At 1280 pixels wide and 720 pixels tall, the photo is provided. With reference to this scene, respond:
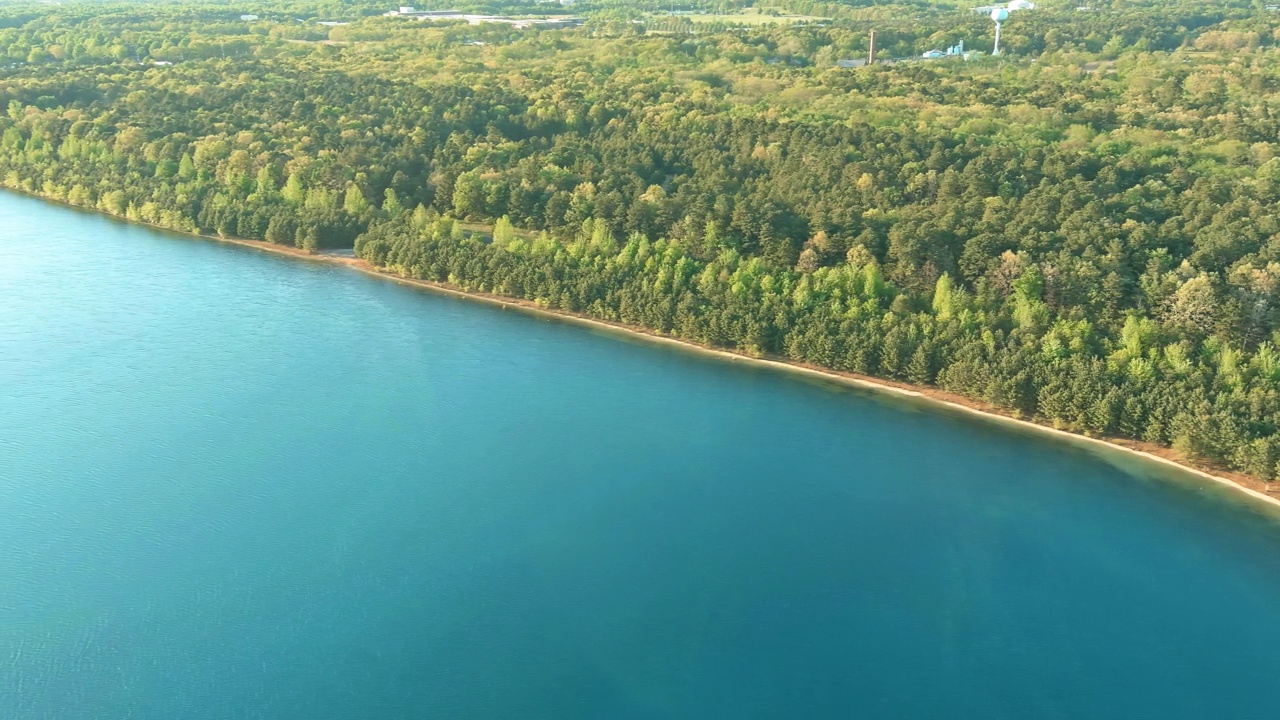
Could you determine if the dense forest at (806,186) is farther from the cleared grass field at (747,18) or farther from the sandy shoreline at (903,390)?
the cleared grass field at (747,18)

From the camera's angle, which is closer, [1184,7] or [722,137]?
[722,137]

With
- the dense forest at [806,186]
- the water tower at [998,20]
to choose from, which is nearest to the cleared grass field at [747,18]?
the water tower at [998,20]

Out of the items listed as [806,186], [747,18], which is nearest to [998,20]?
[747,18]

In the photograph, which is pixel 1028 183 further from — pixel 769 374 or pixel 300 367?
pixel 300 367

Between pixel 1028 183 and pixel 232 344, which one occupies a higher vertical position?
pixel 1028 183

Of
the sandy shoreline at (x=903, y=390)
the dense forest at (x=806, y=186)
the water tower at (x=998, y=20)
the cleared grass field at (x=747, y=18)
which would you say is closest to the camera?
the sandy shoreline at (x=903, y=390)

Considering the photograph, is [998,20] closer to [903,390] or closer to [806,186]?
[806,186]

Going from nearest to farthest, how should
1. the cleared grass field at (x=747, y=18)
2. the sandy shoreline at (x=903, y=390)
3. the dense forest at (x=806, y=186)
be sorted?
the sandy shoreline at (x=903, y=390), the dense forest at (x=806, y=186), the cleared grass field at (x=747, y=18)

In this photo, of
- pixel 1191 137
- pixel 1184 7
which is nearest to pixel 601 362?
pixel 1191 137
